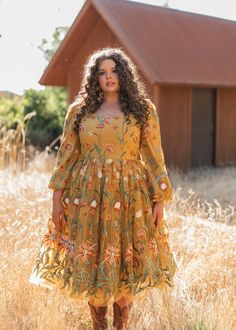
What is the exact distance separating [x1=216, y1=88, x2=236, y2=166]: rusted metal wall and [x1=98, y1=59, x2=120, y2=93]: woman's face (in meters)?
9.06

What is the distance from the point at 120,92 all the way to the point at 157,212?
2.42 ft

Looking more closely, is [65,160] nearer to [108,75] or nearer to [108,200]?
[108,200]

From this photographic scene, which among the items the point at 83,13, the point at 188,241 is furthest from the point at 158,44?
the point at 188,241

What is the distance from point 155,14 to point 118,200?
9.30 metres

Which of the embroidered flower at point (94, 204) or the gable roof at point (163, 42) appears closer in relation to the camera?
the embroidered flower at point (94, 204)

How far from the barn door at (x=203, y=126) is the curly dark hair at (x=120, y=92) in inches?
331

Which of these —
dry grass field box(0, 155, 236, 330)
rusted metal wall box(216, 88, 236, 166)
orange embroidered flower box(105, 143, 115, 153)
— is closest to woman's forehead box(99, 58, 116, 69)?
orange embroidered flower box(105, 143, 115, 153)

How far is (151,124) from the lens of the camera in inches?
136

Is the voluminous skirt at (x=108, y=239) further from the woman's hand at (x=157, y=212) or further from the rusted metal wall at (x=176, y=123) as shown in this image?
the rusted metal wall at (x=176, y=123)

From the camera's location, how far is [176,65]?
10.6 meters

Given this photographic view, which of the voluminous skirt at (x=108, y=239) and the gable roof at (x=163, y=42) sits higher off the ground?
the gable roof at (x=163, y=42)

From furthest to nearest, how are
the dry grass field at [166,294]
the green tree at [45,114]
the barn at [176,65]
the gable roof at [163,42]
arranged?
1. the green tree at [45,114]
2. the barn at [176,65]
3. the gable roof at [163,42]
4. the dry grass field at [166,294]

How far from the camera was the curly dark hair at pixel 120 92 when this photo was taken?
135 inches

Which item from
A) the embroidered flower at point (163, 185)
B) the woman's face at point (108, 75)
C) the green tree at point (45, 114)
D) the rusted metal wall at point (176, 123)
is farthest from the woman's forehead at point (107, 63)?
the green tree at point (45, 114)
